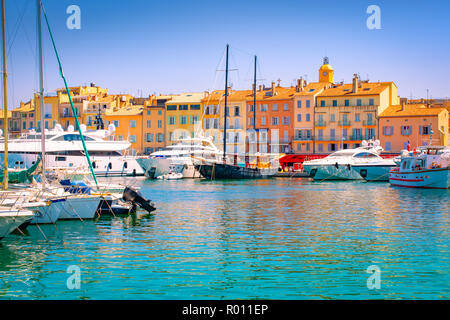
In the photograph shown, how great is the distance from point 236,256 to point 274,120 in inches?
2904

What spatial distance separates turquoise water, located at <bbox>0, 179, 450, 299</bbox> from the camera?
13586 mm

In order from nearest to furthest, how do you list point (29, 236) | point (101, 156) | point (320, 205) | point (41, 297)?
point (41, 297)
point (29, 236)
point (320, 205)
point (101, 156)

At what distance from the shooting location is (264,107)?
91250 millimetres

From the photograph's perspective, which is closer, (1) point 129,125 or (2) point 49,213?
(2) point 49,213

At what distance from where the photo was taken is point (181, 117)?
314 ft

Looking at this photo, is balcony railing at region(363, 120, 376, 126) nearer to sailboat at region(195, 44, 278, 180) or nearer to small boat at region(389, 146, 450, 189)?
sailboat at region(195, 44, 278, 180)

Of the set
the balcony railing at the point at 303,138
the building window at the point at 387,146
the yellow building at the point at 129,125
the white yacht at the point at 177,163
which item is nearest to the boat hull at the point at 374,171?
the white yacht at the point at 177,163

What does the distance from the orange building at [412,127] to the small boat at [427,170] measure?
2822cm

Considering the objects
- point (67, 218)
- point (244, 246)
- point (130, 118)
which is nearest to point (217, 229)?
point (244, 246)

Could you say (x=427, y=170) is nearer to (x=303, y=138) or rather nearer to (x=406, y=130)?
(x=406, y=130)

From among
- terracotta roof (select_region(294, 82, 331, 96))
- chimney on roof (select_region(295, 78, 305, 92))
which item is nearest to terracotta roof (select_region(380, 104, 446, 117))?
terracotta roof (select_region(294, 82, 331, 96))

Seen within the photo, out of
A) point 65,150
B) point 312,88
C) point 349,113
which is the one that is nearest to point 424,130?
point 349,113
